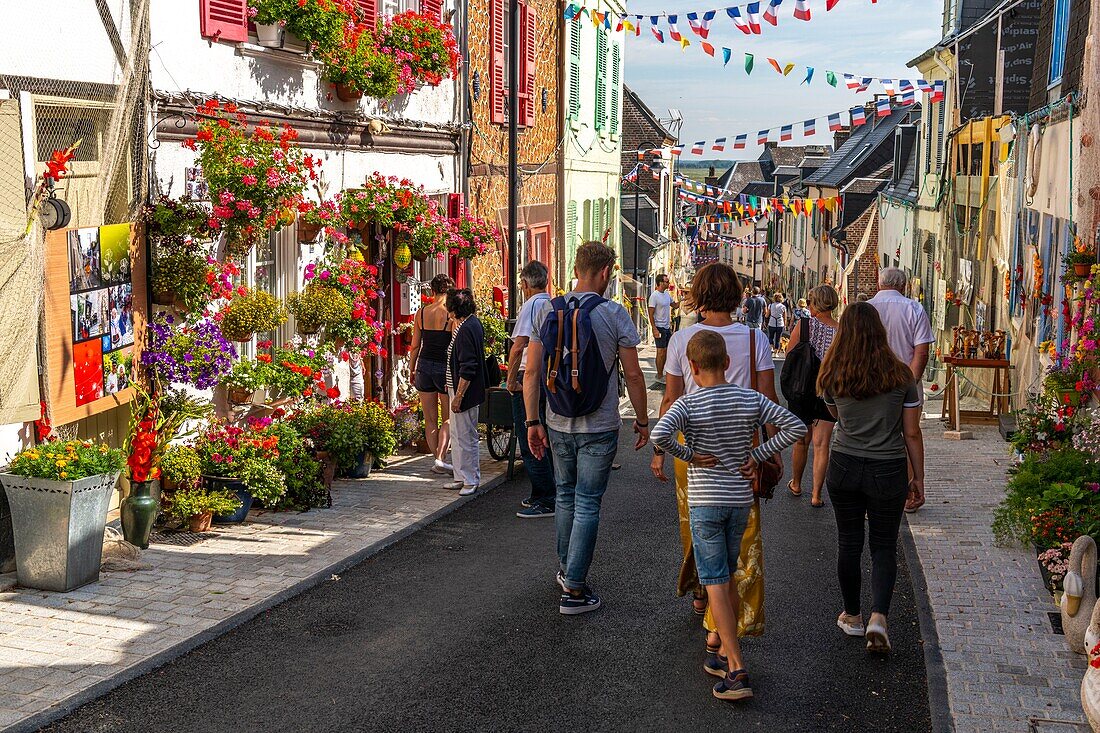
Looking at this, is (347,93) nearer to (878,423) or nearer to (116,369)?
(116,369)

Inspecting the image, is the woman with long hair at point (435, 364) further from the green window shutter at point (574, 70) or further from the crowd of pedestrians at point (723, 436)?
the green window shutter at point (574, 70)

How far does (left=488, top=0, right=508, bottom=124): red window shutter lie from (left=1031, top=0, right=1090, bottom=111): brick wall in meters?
6.88

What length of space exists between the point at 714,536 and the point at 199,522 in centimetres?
422

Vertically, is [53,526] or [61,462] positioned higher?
[61,462]

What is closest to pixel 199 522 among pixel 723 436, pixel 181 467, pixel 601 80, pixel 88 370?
pixel 181 467

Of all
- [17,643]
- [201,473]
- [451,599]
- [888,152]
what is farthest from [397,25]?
[888,152]

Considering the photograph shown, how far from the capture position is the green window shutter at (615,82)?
27.1m

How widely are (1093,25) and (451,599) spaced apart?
7.07 meters

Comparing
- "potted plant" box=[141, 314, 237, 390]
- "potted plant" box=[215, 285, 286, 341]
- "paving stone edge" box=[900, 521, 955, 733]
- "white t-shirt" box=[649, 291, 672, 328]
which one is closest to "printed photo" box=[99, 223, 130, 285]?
"potted plant" box=[141, 314, 237, 390]

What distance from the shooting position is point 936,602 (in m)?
7.02

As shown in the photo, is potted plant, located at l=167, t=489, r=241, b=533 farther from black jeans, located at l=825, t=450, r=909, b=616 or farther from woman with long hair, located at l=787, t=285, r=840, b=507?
black jeans, located at l=825, t=450, r=909, b=616

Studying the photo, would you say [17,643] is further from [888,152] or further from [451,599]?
[888,152]

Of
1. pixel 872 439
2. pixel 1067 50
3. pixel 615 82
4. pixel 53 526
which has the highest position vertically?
pixel 615 82

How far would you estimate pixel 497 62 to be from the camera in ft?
56.3
